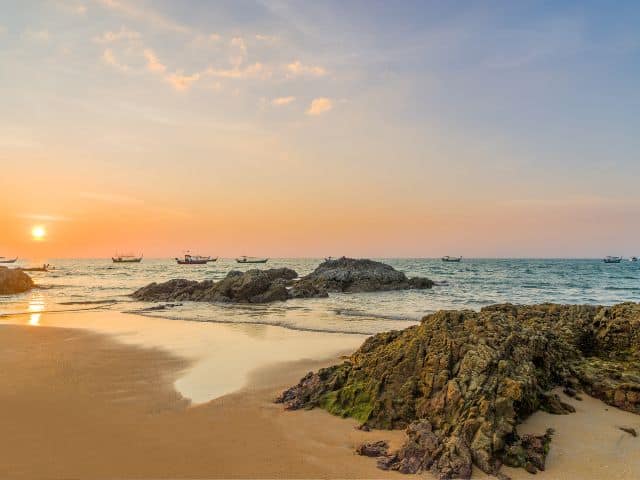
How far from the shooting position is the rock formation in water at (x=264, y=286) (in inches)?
1337

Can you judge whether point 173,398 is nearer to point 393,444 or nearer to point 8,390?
point 8,390

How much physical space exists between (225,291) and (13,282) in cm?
2323

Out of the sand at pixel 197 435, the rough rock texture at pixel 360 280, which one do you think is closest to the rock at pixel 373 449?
the sand at pixel 197 435

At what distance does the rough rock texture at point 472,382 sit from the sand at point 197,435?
0.29 metres

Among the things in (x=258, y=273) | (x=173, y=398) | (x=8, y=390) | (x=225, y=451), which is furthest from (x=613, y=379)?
(x=258, y=273)

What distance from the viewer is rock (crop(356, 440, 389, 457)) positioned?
6.31m

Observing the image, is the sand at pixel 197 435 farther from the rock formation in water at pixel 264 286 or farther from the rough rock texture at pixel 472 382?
the rock formation in water at pixel 264 286

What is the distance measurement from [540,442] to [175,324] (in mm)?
17916

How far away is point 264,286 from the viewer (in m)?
36.0

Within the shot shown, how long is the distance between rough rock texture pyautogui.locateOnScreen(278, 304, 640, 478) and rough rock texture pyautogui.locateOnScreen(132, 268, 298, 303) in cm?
2526

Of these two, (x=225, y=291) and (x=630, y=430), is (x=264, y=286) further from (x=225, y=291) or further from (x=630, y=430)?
(x=630, y=430)

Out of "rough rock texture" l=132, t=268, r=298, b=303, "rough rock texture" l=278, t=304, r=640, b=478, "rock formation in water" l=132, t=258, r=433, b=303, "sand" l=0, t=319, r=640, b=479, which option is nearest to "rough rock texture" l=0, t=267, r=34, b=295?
"rock formation in water" l=132, t=258, r=433, b=303

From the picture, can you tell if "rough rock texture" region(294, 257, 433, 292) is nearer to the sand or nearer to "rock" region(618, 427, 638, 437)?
the sand

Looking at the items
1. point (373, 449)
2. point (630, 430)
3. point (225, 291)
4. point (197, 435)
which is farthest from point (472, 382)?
point (225, 291)
